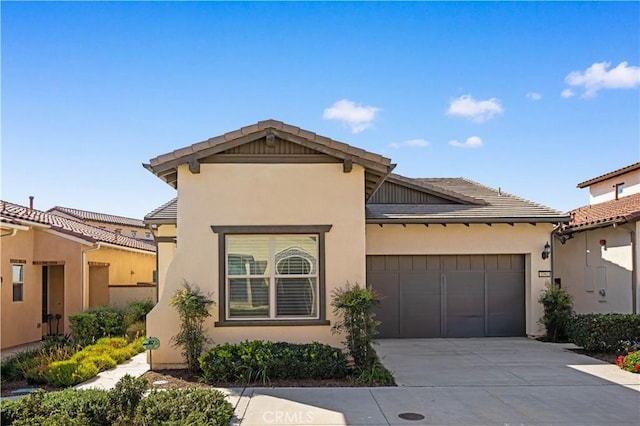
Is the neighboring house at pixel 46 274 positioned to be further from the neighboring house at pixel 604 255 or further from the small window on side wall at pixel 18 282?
the neighboring house at pixel 604 255

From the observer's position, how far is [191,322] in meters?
10.3

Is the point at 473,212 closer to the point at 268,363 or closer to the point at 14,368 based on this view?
the point at 268,363

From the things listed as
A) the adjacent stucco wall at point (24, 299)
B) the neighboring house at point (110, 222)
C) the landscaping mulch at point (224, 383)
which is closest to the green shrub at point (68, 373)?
the landscaping mulch at point (224, 383)

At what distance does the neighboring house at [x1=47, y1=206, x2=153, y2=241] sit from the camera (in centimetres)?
4191

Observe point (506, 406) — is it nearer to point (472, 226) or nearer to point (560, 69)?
point (472, 226)

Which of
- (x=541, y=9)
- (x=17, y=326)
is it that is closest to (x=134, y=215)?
(x=17, y=326)

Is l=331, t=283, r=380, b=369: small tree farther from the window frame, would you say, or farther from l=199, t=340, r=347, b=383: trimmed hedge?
the window frame

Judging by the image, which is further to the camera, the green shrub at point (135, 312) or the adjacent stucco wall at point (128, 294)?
the adjacent stucco wall at point (128, 294)

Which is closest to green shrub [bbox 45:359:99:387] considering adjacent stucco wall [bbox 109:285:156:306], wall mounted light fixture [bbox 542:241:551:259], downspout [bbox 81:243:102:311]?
downspout [bbox 81:243:102:311]

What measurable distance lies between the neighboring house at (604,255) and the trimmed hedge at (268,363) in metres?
9.16

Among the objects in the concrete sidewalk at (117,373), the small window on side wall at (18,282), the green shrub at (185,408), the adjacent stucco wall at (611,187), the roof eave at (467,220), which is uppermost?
the adjacent stucco wall at (611,187)

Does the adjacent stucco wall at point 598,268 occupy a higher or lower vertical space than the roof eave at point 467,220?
lower

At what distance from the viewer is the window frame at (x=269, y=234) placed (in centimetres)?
1062

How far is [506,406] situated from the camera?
8.07m
